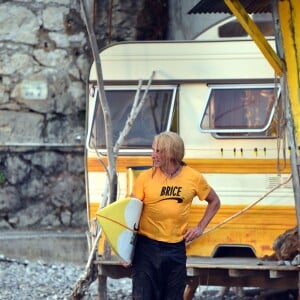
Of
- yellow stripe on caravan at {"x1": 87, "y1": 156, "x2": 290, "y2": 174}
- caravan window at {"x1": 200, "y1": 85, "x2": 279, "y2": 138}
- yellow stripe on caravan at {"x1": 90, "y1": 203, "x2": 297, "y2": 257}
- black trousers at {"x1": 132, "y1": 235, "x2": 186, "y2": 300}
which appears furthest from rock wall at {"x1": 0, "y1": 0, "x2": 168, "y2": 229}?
black trousers at {"x1": 132, "y1": 235, "x2": 186, "y2": 300}

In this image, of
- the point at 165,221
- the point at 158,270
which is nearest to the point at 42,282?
the point at 158,270

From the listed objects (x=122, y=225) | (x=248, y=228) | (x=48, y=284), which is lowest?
(x=48, y=284)

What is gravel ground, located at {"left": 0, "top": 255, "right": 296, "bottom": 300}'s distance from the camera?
924cm

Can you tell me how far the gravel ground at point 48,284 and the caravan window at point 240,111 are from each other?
2045 millimetres

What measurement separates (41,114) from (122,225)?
19.3ft

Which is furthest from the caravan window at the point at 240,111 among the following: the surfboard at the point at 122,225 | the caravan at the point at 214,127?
the surfboard at the point at 122,225

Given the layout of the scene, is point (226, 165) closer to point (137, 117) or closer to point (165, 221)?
point (137, 117)

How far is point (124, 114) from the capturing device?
8.48 meters

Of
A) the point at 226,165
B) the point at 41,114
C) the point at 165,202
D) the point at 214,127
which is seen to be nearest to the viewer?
the point at 165,202

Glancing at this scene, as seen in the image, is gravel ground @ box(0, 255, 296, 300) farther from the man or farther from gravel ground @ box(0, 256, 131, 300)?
the man

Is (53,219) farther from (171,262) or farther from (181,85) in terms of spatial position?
(171,262)

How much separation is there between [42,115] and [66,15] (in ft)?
4.59

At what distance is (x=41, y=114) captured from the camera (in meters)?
11.6

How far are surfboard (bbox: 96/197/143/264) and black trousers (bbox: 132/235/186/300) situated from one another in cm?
7
